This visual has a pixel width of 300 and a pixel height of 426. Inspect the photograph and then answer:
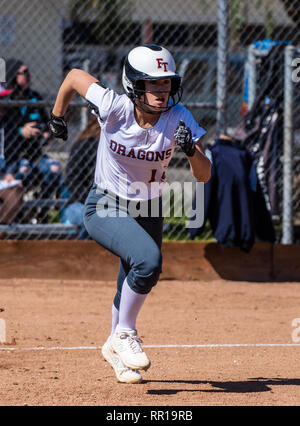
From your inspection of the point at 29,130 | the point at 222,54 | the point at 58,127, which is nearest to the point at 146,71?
the point at 58,127

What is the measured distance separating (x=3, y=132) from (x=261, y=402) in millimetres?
5328

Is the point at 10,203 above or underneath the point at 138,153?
underneath

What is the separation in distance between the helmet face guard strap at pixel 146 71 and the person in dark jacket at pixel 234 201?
3.58 metres

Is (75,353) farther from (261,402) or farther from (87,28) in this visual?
(87,28)

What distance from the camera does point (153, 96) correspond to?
4.56 m

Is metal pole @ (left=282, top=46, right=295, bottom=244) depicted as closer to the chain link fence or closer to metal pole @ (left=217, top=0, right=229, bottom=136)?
the chain link fence

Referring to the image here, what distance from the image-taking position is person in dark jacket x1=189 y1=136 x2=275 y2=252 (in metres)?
8.13

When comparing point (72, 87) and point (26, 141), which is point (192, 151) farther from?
point (26, 141)

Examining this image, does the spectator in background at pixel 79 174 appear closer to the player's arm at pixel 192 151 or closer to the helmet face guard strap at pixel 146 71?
the helmet face guard strap at pixel 146 71

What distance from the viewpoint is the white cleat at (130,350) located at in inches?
176

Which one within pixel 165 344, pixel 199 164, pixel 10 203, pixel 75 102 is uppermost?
pixel 199 164

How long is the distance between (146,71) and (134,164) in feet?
1.81

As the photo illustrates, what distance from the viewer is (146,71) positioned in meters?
4.54
